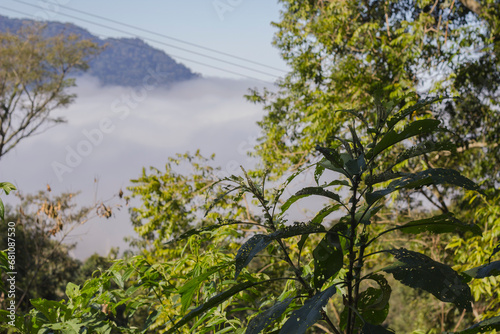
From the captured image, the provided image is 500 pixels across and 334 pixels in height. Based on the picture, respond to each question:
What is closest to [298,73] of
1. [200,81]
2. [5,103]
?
[5,103]

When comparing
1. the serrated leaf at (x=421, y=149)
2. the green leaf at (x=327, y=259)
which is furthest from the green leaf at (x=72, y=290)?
the serrated leaf at (x=421, y=149)

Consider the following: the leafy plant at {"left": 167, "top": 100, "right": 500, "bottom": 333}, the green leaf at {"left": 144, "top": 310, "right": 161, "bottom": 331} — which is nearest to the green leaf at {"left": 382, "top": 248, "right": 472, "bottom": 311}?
the leafy plant at {"left": 167, "top": 100, "right": 500, "bottom": 333}

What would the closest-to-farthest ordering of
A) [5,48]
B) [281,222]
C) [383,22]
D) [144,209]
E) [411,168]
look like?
1. [281,222]
2. [144,209]
3. [411,168]
4. [383,22]
5. [5,48]

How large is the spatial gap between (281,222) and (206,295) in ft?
1.09

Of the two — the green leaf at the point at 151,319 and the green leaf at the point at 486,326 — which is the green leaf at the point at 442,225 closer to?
the green leaf at the point at 486,326

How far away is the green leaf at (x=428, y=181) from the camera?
0.47m

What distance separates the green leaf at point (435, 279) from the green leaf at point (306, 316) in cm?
10

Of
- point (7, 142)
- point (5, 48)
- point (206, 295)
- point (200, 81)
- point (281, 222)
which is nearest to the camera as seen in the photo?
point (281, 222)

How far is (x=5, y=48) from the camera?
1377 cm

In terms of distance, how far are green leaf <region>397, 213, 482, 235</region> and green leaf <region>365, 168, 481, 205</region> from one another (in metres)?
0.05

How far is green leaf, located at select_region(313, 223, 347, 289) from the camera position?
50 centimetres

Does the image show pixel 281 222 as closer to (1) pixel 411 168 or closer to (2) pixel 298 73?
(1) pixel 411 168

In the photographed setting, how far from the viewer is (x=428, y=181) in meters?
0.50

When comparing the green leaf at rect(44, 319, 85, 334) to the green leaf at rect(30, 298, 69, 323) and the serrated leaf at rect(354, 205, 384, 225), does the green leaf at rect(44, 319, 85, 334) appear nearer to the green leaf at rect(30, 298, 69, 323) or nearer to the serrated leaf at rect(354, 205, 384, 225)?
the green leaf at rect(30, 298, 69, 323)
